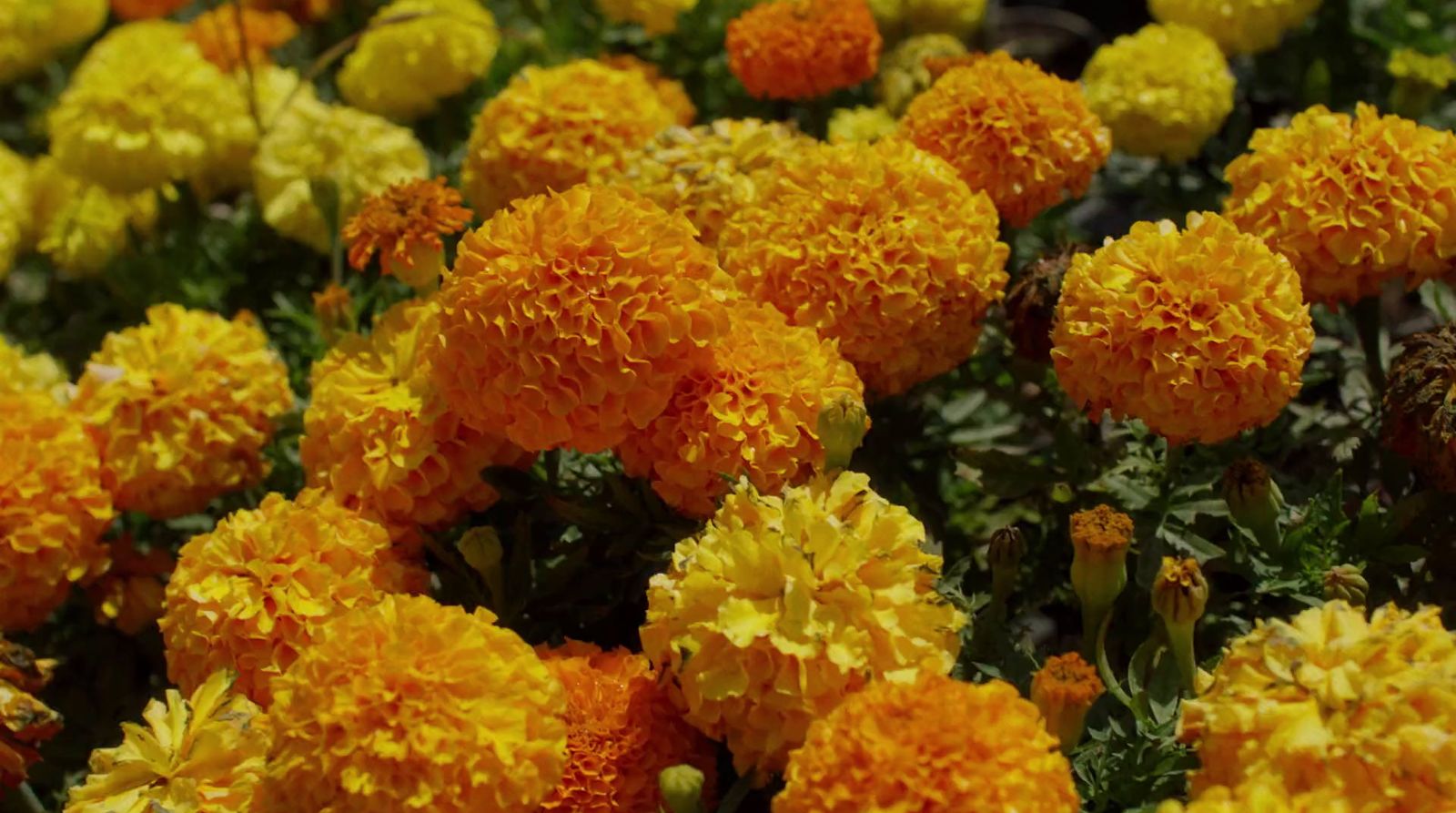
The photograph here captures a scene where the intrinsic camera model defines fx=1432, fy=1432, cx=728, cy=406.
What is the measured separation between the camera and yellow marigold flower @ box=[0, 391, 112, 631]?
224cm

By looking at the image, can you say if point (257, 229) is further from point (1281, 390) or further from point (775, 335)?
point (1281, 390)

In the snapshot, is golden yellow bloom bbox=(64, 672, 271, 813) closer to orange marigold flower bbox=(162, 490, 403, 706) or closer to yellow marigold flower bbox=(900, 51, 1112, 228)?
orange marigold flower bbox=(162, 490, 403, 706)

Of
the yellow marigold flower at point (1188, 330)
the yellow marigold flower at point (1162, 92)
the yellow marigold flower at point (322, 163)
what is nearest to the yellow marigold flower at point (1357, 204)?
the yellow marigold flower at point (1188, 330)

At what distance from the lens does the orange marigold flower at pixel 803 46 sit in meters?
2.66

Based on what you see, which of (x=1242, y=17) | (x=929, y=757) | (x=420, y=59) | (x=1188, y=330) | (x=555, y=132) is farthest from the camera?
(x=420, y=59)

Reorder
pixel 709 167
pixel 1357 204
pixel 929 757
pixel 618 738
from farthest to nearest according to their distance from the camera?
pixel 709 167
pixel 1357 204
pixel 618 738
pixel 929 757

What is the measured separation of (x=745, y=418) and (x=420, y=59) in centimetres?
177

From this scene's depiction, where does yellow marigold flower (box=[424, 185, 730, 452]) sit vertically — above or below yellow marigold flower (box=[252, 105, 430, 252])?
above

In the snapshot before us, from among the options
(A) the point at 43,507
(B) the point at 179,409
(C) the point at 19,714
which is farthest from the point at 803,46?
(C) the point at 19,714

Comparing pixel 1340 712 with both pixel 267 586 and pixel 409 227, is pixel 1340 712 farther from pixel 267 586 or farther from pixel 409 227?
pixel 409 227

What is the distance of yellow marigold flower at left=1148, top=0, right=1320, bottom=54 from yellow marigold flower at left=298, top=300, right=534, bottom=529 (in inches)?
67.8

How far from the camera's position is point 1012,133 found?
7.41 ft

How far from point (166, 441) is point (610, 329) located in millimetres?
984

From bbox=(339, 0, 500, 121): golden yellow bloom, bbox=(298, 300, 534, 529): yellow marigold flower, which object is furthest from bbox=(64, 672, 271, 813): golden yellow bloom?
bbox=(339, 0, 500, 121): golden yellow bloom
